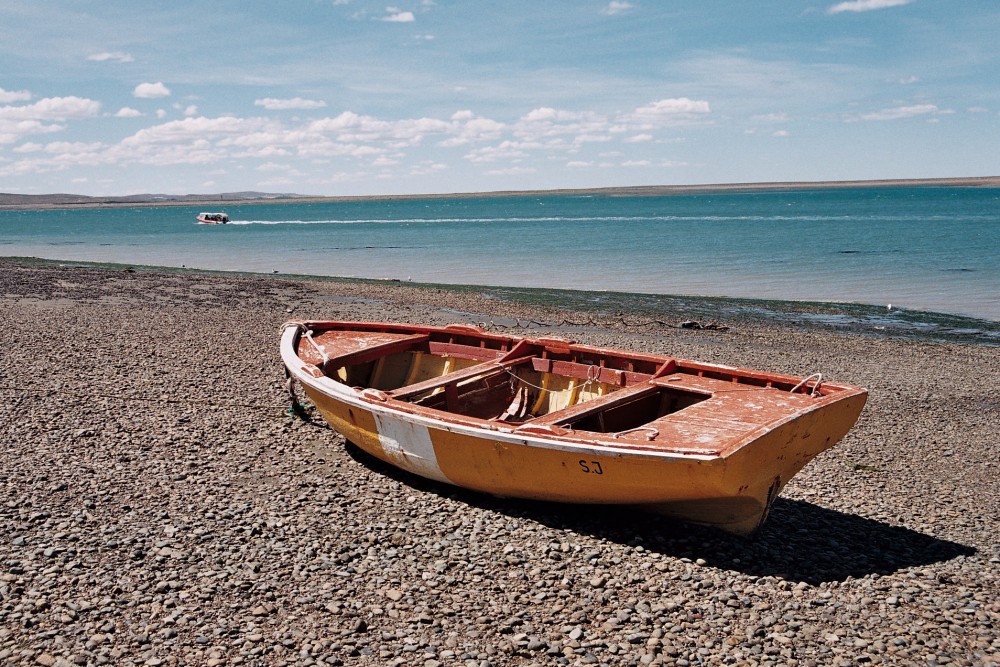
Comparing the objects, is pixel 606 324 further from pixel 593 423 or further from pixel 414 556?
pixel 414 556

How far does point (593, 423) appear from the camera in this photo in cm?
896

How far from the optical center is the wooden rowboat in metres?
7.00

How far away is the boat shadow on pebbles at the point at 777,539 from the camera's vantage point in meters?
7.08

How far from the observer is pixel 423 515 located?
26.7ft

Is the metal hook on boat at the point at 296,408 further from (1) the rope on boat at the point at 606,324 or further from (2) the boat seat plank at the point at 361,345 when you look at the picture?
(1) the rope on boat at the point at 606,324

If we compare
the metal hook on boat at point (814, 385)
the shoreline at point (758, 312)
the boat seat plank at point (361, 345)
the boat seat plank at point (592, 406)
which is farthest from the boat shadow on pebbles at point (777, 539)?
the shoreline at point (758, 312)

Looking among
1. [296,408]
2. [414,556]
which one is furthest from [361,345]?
[414,556]

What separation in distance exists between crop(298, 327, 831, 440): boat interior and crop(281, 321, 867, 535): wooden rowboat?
0.07 feet

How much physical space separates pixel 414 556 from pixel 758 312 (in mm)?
20761

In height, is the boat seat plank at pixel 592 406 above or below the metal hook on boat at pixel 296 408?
above

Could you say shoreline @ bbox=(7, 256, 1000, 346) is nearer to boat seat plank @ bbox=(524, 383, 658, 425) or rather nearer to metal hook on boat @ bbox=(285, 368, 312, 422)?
metal hook on boat @ bbox=(285, 368, 312, 422)

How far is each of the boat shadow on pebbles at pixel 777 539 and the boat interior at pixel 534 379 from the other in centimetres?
92

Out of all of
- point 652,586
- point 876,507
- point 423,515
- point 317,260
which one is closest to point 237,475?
point 423,515

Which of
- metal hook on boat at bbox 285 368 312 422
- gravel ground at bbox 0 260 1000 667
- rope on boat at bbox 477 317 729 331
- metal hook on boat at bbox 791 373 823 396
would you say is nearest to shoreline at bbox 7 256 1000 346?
rope on boat at bbox 477 317 729 331
